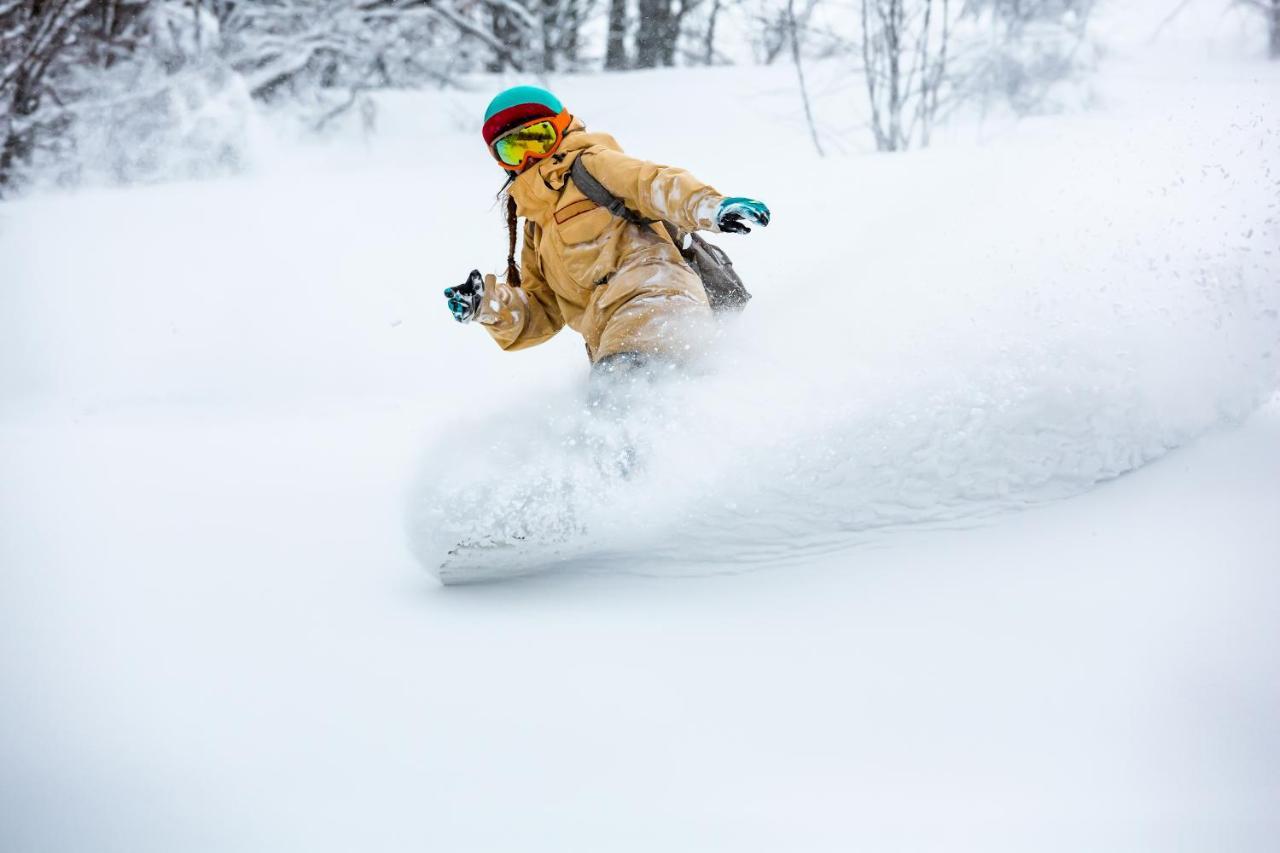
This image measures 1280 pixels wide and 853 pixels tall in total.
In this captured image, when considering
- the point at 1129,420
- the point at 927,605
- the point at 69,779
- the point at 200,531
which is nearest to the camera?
the point at 69,779

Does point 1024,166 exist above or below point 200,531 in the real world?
above

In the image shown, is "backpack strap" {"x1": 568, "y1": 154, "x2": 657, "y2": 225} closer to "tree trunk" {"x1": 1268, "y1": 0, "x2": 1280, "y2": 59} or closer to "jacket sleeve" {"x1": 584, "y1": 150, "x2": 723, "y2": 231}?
"jacket sleeve" {"x1": 584, "y1": 150, "x2": 723, "y2": 231}

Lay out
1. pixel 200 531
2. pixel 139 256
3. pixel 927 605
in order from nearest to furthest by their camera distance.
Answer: pixel 927 605 < pixel 200 531 < pixel 139 256

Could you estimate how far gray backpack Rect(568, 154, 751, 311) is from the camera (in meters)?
2.75

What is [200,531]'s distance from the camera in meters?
3.20

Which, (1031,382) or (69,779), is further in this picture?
(1031,382)

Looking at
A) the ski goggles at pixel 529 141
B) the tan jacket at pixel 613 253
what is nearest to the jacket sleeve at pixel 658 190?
the tan jacket at pixel 613 253

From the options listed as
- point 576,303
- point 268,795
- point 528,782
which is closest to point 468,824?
point 528,782

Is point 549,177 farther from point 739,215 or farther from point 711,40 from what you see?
point 711,40

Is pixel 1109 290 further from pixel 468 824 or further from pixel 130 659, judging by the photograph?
pixel 130 659

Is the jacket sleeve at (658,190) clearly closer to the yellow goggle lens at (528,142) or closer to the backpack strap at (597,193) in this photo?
the backpack strap at (597,193)

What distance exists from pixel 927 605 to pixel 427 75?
32.5 ft

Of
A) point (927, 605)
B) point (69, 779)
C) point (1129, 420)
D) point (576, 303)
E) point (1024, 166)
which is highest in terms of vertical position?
point (1024, 166)

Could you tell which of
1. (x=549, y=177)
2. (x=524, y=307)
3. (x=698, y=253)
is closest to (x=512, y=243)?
(x=524, y=307)
